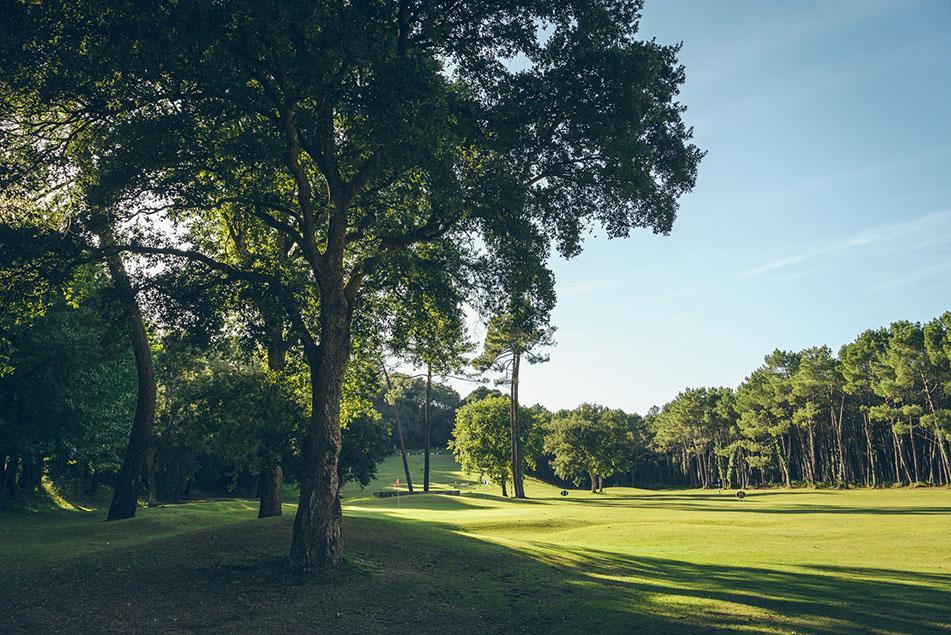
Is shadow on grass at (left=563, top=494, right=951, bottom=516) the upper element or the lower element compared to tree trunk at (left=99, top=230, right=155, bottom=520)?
lower

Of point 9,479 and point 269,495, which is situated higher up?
point 269,495

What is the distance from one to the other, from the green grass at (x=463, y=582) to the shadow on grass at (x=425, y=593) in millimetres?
60

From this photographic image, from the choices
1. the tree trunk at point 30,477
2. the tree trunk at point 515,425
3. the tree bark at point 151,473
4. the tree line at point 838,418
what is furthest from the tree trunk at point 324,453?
the tree line at point 838,418

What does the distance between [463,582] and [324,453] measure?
4.96 m

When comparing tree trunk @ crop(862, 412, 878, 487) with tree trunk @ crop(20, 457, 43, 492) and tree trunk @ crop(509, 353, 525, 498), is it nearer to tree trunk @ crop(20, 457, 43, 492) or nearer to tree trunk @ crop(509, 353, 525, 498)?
tree trunk @ crop(509, 353, 525, 498)

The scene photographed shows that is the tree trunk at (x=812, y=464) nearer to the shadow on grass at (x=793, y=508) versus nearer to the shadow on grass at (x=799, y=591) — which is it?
the shadow on grass at (x=793, y=508)

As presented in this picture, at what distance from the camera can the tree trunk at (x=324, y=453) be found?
14.9 m

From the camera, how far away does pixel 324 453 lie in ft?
50.9

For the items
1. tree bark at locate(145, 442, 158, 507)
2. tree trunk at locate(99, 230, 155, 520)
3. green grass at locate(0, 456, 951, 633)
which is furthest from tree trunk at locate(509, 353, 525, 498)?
tree trunk at locate(99, 230, 155, 520)

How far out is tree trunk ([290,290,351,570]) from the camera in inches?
588

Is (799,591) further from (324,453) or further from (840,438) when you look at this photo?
(840,438)

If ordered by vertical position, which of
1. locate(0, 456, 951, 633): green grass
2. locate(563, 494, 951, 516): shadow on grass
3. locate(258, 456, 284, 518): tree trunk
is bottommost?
locate(563, 494, 951, 516): shadow on grass

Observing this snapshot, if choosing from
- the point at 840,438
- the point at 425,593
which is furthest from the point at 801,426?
the point at 425,593

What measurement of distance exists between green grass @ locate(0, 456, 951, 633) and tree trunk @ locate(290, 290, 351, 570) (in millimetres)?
723
